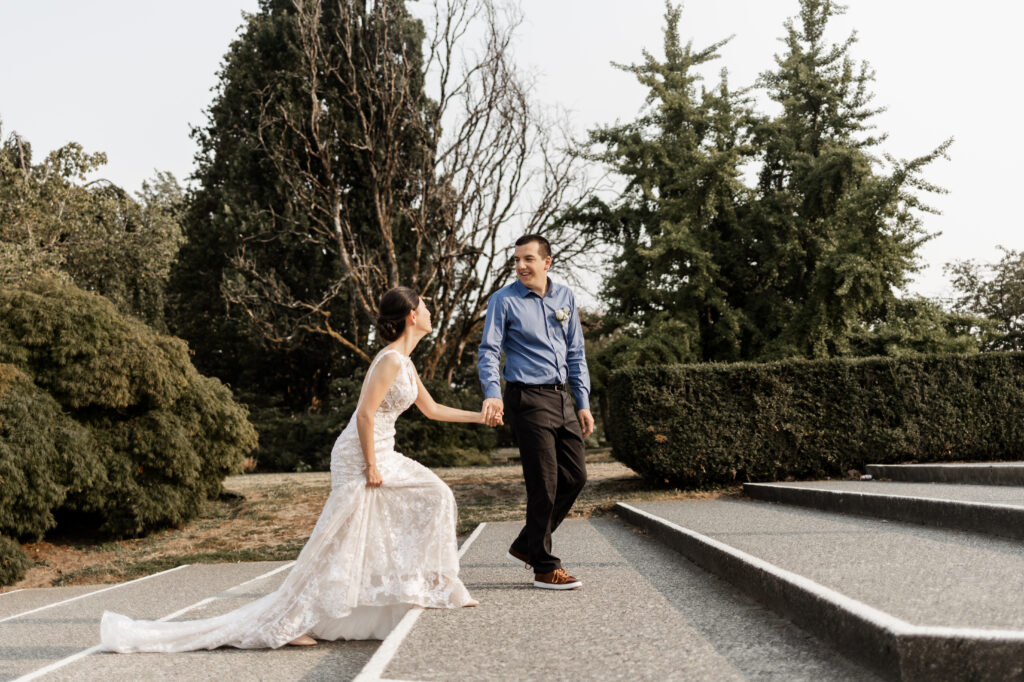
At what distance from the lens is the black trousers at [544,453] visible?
4695 millimetres

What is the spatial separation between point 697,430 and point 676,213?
6.87 meters

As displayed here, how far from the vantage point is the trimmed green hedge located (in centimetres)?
1152

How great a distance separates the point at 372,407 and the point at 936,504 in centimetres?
411

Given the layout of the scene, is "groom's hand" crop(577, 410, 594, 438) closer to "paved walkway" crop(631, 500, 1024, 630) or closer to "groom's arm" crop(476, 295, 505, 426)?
"groom's arm" crop(476, 295, 505, 426)

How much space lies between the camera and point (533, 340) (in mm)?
4918

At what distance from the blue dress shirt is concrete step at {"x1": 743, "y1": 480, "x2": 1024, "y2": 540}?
2.63 meters

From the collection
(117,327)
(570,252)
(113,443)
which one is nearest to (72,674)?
(113,443)

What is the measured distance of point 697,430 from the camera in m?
11.5

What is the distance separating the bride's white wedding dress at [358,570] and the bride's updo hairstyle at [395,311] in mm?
196

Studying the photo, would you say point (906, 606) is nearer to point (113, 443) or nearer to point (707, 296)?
point (113, 443)

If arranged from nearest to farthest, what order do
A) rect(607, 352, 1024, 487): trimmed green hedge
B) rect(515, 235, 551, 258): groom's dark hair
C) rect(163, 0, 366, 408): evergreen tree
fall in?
rect(515, 235, 551, 258): groom's dark hair → rect(607, 352, 1024, 487): trimmed green hedge → rect(163, 0, 366, 408): evergreen tree

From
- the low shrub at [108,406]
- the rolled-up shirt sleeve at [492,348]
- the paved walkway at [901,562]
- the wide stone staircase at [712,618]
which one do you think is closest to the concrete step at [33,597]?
the wide stone staircase at [712,618]

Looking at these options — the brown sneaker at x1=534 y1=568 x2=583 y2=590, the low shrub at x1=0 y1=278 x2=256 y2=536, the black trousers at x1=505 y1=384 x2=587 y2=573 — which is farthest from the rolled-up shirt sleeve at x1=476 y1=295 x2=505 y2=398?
the low shrub at x1=0 y1=278 x2=256 y2=536

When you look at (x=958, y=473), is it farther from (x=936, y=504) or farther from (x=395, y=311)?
(x=395, y=311)
